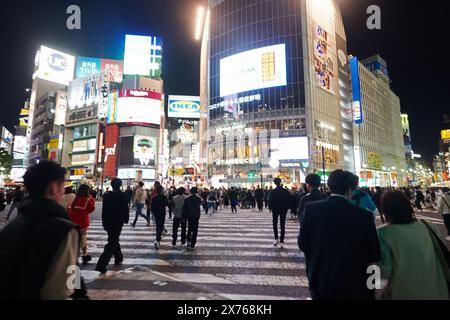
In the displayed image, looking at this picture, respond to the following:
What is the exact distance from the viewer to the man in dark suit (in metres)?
2.28

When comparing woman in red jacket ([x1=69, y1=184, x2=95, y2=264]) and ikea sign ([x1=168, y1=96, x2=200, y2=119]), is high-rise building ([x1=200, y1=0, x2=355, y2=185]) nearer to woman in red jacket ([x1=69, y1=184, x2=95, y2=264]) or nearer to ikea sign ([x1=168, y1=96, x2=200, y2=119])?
ikea sign ([x1=168, y1=96, x2=200, y2=119])

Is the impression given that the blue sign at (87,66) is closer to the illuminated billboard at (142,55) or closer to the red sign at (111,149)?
the illuminated billboard at (142,55)

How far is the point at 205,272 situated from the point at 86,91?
247 feet

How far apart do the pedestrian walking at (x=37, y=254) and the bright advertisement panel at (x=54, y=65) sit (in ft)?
335

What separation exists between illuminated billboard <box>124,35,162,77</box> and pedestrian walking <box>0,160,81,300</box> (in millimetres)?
77878

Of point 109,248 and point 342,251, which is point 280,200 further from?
point 342,251

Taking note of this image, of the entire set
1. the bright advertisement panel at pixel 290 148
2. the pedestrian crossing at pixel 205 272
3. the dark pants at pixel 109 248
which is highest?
the bright advertisement panel at pixel 290 148

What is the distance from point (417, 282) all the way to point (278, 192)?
6.21 meters

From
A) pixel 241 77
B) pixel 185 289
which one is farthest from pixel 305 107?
pixel 185 289

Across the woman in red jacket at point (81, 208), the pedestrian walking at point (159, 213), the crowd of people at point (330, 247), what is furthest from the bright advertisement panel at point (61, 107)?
the crowd of people at point (330, 247)

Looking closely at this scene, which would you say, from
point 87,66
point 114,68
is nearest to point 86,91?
point 114,68

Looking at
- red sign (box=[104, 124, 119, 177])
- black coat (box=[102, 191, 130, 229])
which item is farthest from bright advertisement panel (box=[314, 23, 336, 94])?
black coat (box=[102, 191, 130, 229])

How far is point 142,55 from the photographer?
7350cm

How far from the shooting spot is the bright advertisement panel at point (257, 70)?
185ft
